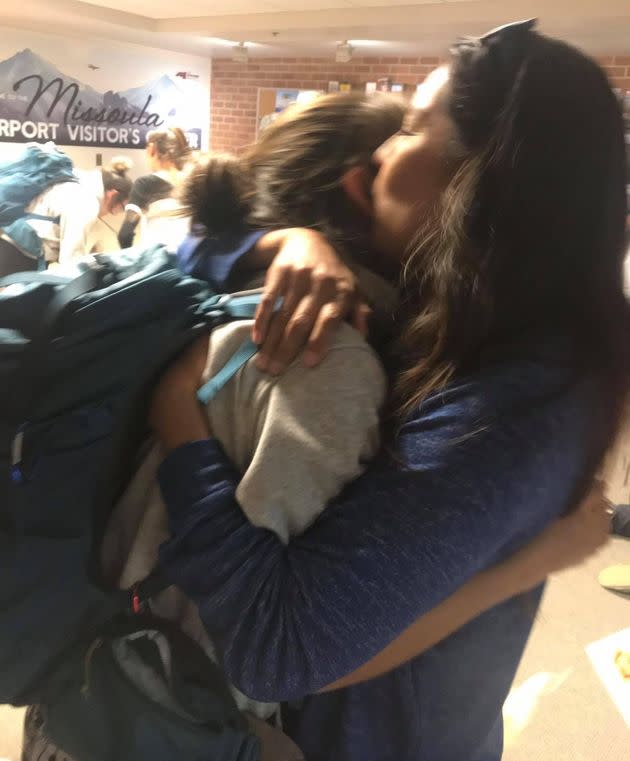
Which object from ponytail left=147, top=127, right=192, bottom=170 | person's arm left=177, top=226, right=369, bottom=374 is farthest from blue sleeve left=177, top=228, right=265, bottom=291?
ponytail left=147, top=127, right=192, bottom=170

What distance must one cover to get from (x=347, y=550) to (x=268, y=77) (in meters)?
7.26

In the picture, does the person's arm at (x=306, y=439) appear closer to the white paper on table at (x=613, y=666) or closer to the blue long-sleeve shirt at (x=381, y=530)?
the blue long-sleeve shirt at (x=381, y=530)

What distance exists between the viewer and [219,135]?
7621mm

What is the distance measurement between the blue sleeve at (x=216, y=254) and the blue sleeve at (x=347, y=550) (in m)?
0.22

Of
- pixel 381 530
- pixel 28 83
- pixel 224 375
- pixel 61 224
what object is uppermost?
pixel 28 83

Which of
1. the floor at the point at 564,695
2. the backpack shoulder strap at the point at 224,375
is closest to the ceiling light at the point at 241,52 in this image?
the floor at the point at 564,695

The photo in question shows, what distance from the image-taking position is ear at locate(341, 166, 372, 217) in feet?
2.61

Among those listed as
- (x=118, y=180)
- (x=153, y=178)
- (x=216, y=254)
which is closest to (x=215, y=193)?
(x=216, y=254)

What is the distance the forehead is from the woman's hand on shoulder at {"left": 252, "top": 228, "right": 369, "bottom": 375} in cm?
18

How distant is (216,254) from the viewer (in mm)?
762

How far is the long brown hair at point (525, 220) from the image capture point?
621 millimetres

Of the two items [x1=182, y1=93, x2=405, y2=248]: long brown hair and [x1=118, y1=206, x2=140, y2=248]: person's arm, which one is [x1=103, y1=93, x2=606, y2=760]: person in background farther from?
[x1=118, y1=206, x2=140, y2=248]: person's arm

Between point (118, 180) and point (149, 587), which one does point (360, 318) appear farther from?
point (118, 180)

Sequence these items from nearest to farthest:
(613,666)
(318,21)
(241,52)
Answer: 1. (613,666)
2. (318,21)
3. (241,52)
